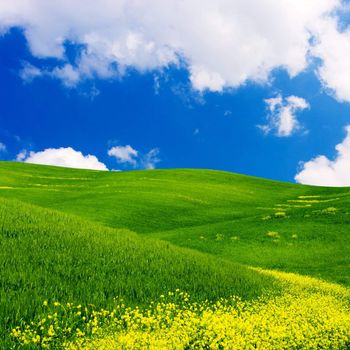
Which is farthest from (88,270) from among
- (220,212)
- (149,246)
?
(220,212)

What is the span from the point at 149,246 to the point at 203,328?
11.3 metres

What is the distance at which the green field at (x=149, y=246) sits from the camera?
15211 millimetres

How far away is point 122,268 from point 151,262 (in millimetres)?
2222

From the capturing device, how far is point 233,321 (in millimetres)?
14008

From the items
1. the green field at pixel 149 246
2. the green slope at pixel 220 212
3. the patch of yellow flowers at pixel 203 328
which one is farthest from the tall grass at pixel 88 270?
the green slope at pixel 220 212

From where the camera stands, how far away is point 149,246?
24.5 m

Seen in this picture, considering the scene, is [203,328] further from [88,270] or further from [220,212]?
[220,212]

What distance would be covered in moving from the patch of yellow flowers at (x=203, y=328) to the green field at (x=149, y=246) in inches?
29.4

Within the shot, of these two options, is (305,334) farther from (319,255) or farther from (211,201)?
(211,201)

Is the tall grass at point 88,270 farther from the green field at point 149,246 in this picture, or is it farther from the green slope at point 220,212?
the green slope at point 220,212

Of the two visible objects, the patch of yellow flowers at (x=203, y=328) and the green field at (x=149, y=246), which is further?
the green field at (x=149, y=246)

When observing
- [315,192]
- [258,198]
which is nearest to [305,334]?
[258,198]

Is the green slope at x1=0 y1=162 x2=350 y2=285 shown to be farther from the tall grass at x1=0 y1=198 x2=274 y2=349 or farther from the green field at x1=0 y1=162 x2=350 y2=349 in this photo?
the tall grass at x1=0 y1=198 x2=274 y2=349

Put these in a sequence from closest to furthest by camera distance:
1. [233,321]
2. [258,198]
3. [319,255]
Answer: [233,321] < [319,255] < [258,198]
